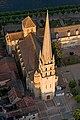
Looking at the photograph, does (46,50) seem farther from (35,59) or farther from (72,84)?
(72,84)

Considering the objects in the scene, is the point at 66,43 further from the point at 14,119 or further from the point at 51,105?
the point at 14,119

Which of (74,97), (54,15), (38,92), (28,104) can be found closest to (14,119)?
(28,104)

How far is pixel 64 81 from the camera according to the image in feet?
377

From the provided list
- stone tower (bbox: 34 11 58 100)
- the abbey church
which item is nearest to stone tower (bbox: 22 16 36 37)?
the abbey church

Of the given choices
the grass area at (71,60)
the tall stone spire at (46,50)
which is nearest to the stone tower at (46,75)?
the tall stone spire at (46,50)

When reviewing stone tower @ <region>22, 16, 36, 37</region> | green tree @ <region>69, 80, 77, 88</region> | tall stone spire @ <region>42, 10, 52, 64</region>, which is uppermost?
stone tower @ <region>22, 16, 36, 37</region>

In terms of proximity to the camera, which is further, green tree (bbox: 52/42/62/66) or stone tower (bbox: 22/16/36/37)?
green tree (bbox: 52/42/62/66)

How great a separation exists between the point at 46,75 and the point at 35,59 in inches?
307

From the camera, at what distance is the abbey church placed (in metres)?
97.9

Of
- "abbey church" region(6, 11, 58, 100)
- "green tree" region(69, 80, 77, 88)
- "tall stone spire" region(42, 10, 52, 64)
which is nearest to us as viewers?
"tall stone spire" region(42, 10, 52, 64)

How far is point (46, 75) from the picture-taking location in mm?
101375

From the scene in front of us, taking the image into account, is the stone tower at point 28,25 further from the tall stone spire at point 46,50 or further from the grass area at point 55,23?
the grass area at point 55,23

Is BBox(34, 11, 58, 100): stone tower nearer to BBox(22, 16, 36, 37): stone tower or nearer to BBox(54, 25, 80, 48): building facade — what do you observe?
BBox(22, 16, 36, 37): stone tower

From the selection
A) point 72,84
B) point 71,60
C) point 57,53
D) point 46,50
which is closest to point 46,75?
point 46,50
